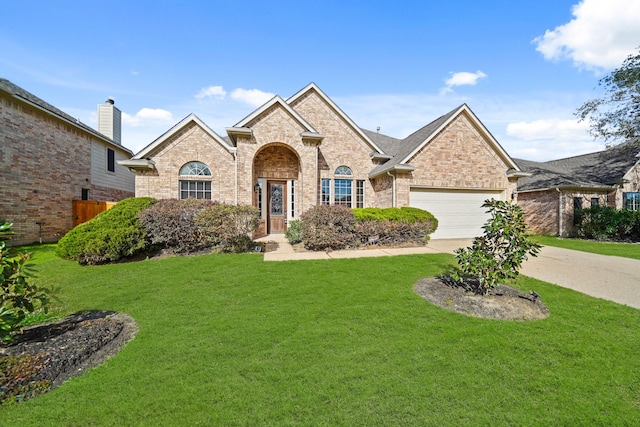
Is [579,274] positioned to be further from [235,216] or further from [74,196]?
[74,196]

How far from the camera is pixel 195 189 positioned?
12.1 meters

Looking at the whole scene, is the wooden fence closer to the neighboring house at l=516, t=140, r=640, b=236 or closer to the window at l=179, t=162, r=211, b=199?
the window at l=179, t=162, r=211, b=199

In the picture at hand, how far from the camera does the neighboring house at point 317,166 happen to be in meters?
11.4

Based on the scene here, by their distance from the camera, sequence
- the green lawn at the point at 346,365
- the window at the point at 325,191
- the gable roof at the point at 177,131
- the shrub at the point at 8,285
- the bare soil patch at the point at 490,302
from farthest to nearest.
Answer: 1. the window at the point at 325,191
2. the gable roof at the point at 177,131
3. the bare soil patch at the point at 490,302
4. the shrub at the point at 8,285
5. the green lawn at the point at 346,365

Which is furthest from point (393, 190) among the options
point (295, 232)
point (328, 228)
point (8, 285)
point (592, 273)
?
point (8, 285)

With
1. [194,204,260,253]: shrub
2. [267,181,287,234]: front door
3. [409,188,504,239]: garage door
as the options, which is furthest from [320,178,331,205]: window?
[194,204,260,253]: shrub

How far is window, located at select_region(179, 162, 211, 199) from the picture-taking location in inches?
472

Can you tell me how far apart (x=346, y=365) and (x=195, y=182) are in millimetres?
11514

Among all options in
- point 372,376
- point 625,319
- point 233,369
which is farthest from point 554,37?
point 233,369

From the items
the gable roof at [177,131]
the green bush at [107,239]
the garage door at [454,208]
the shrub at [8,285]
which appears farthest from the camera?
the garage door at [454,208]

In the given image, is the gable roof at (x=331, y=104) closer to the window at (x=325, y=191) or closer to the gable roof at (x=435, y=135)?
the gable roof at (x=435, y=135)

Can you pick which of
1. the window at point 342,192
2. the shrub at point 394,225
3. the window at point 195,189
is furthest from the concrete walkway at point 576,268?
the window at point 195,189

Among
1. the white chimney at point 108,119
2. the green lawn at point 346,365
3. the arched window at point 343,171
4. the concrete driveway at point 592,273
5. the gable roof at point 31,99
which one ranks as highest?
the white chimney at point 108,119

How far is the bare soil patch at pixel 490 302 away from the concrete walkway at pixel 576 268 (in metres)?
1.78
